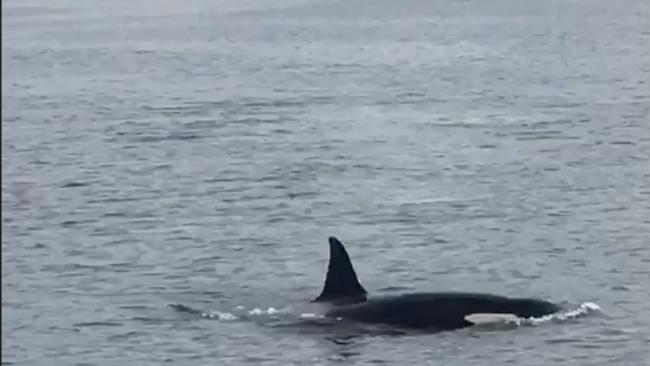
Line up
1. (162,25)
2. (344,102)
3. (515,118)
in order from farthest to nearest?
(162,25)
(344,102)
(515,118)

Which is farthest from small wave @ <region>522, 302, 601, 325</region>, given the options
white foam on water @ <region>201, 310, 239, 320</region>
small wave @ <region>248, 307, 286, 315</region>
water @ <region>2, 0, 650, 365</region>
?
white foam on water @ <region>201, 310, 239, 320</region>

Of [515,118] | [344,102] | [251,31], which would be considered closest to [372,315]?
[515,118]

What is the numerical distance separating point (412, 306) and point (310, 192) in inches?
367

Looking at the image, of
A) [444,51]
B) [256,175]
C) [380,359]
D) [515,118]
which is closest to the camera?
[380,359]

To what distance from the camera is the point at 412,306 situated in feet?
43.1

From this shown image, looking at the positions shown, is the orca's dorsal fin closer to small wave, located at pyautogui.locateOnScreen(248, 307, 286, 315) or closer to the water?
the water

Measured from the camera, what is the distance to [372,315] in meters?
13.1

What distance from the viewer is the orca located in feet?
42.5

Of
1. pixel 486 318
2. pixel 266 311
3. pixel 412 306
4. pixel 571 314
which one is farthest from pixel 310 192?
pixel 486 318

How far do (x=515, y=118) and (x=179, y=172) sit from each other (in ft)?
30.1

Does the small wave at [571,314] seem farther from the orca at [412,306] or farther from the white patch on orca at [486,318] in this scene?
the white patch on orca at [486,318]

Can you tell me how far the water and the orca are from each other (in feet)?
0.72

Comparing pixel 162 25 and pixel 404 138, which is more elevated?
pixel 162 25

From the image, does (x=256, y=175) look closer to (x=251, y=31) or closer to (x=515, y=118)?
(x=515, y=118)
